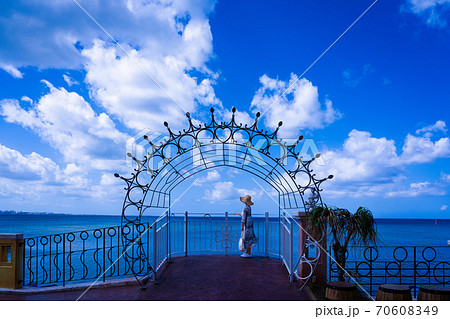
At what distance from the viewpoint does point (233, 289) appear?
646 centimetres

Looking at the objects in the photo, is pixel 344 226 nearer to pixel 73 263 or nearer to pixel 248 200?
pixel 248 200

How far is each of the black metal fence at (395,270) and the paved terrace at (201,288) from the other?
1.18m

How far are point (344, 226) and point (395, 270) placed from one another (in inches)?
580

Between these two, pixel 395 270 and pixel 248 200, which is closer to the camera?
pixel 248 200

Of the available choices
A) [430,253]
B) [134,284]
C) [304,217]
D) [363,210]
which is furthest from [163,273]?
[430,253]

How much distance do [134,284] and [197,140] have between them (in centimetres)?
311

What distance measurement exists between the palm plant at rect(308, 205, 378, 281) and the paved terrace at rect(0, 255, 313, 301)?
3.70 ft

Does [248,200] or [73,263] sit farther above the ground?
[248,200]

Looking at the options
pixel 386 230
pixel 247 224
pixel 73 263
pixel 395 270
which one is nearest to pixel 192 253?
pixel 73 263

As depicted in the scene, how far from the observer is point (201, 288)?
6.53 meters

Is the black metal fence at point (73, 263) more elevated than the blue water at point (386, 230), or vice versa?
the black metal fence at point (73, 263)

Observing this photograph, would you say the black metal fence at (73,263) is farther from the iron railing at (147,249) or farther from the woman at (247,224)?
the woman at (247,224)

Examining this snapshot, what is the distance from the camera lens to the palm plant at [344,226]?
6438mm

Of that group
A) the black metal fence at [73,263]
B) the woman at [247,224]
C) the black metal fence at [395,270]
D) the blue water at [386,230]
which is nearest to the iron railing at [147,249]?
the black metal fence at [73,263]
